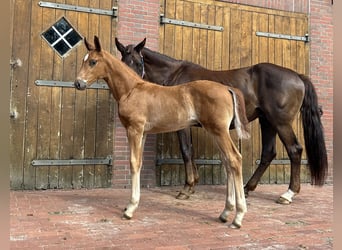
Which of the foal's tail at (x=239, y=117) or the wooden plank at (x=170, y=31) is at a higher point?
the wooden plank at (x=170, y=31)

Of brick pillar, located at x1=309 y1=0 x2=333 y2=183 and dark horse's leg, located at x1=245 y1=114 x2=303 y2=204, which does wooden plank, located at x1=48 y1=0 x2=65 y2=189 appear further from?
brick pillar, located at x1=309 y1=0 x2=333 y2=183

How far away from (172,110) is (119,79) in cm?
78

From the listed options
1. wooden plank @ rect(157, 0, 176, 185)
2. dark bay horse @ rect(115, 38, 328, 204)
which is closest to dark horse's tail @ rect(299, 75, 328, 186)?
dark bay horse @ rect(115, 38, 328, 204)

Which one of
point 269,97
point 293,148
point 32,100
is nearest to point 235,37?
point 269,97

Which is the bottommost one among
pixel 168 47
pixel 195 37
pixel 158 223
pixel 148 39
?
pixel 158 223

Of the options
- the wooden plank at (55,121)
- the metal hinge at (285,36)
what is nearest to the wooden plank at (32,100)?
the wooden plank at (55,121)

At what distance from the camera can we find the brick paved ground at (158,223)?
2885mm

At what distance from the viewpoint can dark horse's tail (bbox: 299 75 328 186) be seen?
195 inches

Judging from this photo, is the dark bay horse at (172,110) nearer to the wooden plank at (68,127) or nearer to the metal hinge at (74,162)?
the wooden plank at (68,127)

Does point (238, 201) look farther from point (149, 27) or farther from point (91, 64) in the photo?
point (149, 27)

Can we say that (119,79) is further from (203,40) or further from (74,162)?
(203,40)

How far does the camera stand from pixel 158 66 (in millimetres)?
5262

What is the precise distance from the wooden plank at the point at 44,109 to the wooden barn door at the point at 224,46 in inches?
72.4

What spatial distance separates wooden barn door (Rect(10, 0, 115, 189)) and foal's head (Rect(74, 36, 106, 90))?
1585 mm
